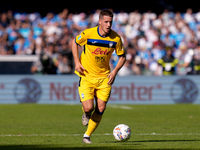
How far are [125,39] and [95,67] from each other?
14341 mm

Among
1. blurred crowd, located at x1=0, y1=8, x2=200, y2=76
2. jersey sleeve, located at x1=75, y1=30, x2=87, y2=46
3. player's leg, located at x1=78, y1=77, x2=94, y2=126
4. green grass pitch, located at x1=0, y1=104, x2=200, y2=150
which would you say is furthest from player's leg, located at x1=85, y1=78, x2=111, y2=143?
blurred crowd, located at x1=0, y1=8, x2=200, y2=76

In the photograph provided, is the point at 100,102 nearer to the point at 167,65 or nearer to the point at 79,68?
the point at 79,68

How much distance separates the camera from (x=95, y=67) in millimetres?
8297

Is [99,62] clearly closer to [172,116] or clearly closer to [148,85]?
[172,116]

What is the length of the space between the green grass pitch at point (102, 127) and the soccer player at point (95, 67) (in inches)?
24.0

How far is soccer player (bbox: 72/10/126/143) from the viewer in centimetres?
815

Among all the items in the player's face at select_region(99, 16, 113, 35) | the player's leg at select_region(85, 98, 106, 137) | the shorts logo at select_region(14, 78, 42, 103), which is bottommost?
the shorts logo at select_region(14, 78, 42, 103)

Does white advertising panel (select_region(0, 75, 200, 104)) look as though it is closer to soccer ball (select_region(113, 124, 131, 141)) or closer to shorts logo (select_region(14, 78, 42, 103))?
shorts logo (select_region(14, 78, 42, 103))

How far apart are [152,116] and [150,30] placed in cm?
1078

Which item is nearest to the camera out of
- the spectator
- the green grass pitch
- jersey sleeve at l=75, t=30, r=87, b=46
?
the green grass pitch

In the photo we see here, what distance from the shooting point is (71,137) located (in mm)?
9062

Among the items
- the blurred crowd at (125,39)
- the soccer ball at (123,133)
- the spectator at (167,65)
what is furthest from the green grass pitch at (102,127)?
the blurred crowd at (125,39)

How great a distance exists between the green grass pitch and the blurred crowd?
2.68 m

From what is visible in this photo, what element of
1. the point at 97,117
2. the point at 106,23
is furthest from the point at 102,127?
the point at 106,23
